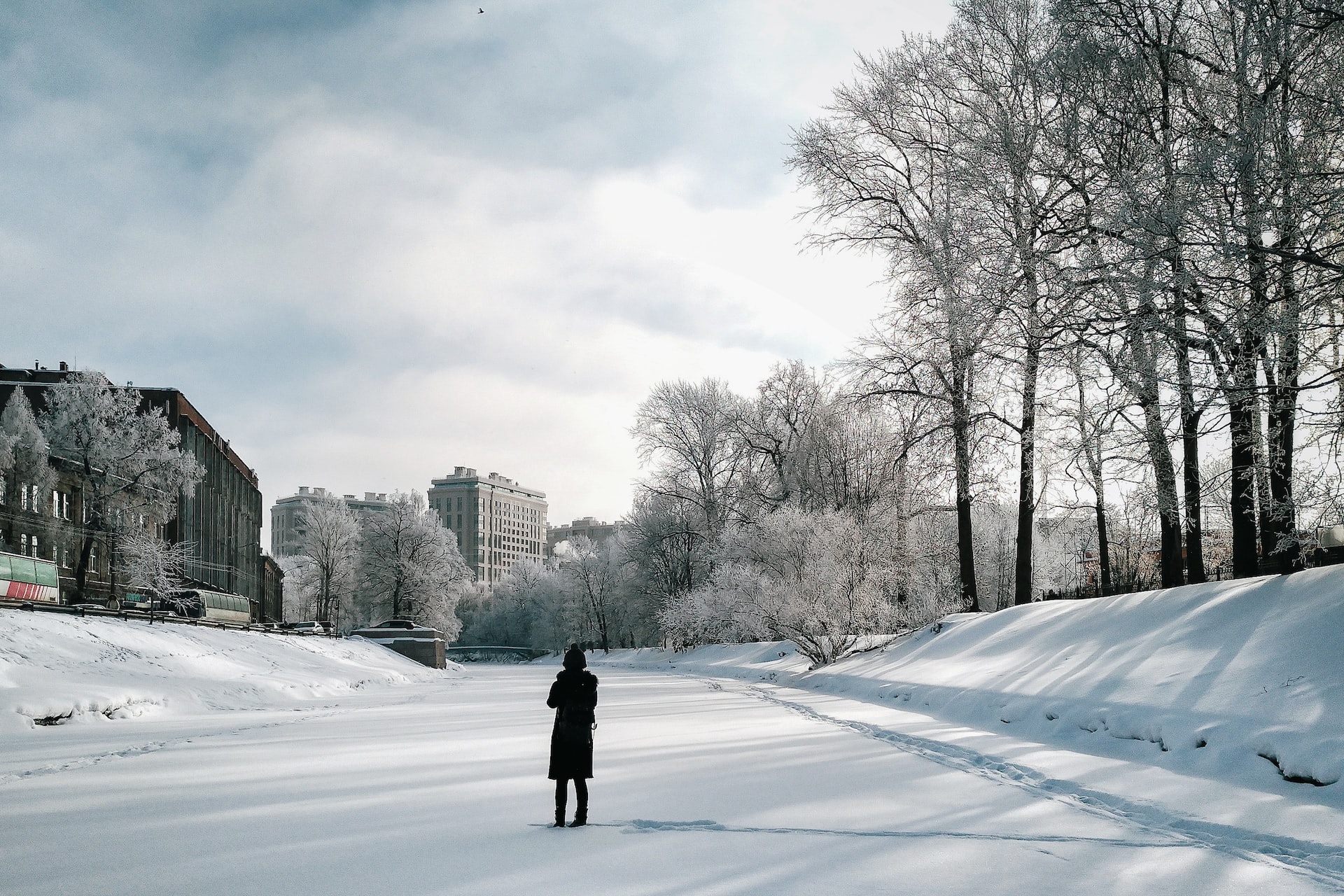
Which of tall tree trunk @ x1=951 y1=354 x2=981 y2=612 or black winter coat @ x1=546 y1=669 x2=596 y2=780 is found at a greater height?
tall tree trunk @ x1=951 y1=354 x2=981 y2=612

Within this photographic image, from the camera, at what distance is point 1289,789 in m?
8.83

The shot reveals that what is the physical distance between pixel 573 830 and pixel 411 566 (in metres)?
71.7

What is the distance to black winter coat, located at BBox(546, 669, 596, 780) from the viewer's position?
8125mm

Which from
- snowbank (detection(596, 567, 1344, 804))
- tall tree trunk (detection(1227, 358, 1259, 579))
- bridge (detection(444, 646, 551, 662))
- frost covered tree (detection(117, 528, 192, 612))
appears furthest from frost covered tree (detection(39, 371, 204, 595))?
bridge (detection(444, 646, 551, 662))

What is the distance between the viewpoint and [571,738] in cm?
818

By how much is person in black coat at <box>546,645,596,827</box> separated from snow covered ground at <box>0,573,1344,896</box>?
34 centimetres

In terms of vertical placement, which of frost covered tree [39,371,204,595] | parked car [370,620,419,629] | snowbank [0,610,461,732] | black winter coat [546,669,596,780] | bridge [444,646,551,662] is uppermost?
frost covered tree [39,371,204,595]

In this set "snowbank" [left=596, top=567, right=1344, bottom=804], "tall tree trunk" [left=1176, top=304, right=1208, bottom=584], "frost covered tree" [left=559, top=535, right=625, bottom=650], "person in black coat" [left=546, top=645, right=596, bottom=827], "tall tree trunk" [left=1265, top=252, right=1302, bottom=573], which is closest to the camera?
"person in black coat" [left=546, top=645, right=596, bottom=827]

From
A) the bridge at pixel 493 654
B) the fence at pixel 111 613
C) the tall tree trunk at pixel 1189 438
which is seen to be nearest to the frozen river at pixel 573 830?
the tall tree trunk at pixel 1189 438

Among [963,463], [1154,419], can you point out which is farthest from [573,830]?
[963,463]

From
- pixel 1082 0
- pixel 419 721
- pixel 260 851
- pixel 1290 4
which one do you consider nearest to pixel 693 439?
pixel 419 721

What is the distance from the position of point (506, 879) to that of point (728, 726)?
11.1 m

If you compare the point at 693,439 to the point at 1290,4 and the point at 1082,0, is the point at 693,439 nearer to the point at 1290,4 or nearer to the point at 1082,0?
the point at 1082,0

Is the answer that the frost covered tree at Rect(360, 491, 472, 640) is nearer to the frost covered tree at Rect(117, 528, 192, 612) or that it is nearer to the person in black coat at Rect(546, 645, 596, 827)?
the frost covered tree at Rect(117, 528, 192, 612)
